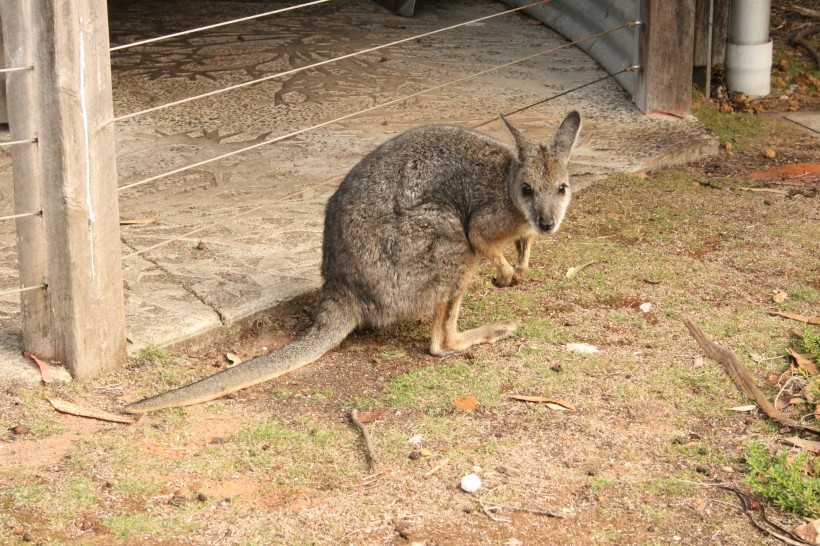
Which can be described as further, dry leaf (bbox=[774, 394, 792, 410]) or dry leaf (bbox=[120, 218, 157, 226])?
dry leaf (bbox=[120, 218, 157, 226])

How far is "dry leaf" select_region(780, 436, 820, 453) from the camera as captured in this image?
3.61 meters

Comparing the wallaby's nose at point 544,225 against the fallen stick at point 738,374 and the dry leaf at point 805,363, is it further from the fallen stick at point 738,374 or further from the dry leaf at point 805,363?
the dry leaf at point 805,363

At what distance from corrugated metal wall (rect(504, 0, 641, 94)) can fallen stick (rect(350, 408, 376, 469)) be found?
13.8 feet

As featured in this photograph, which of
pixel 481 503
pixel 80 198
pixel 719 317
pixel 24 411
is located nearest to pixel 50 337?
pixel 24 411

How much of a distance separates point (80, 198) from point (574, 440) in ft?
Answer: 6.58

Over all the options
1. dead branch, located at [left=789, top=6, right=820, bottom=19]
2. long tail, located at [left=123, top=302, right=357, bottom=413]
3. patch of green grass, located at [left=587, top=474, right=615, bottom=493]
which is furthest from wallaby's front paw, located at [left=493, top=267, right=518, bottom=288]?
dead branch, located at [left=789, top=6, right=820, bottom=19]

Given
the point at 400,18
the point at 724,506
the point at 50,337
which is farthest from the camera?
the point at 400,18

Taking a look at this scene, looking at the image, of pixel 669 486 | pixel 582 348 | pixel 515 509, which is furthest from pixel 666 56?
pixel 515 509

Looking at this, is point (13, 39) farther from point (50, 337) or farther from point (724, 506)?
point (724, 506)

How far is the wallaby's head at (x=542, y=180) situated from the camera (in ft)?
14.6

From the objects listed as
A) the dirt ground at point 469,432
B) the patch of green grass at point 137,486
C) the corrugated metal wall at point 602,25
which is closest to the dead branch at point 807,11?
the corrugated metal wall at point 602,25

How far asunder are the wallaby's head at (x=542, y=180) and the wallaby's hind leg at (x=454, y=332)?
0.44 m

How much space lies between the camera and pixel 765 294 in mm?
4922

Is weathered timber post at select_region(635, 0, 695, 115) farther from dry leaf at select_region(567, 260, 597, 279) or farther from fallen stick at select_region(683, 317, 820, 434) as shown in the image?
fallen stick at select_region(683, 317, 820, 434)
